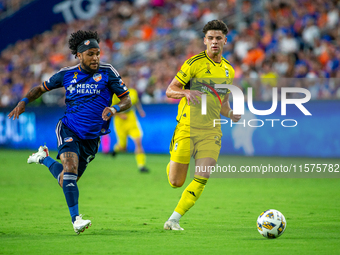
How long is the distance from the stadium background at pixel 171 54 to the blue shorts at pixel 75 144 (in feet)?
29.0

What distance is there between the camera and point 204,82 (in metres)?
7.03

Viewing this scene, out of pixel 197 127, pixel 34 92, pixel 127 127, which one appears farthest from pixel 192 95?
pixel 127 127

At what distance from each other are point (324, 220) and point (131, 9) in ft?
65.1

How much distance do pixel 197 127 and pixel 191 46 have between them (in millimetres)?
14163

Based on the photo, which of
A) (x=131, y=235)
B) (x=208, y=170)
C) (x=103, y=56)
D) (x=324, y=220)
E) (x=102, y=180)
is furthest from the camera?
(x=103, y=56)

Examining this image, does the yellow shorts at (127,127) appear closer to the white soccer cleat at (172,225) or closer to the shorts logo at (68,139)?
the shorts logo at (68,139)

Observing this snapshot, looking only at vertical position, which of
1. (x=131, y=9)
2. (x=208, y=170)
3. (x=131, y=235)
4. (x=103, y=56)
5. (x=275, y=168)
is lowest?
(x=275, y=168)

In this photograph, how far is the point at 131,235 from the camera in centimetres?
633

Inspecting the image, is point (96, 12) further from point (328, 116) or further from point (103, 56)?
point (328, 116)

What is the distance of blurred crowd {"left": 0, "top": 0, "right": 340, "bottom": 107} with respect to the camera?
17.3 m

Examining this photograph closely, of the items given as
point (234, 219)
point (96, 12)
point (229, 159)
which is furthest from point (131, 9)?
point (234, 219)

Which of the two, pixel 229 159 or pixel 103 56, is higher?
pixel 103 56

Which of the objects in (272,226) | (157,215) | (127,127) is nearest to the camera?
(272,226)

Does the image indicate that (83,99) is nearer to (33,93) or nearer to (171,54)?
(33,93)
